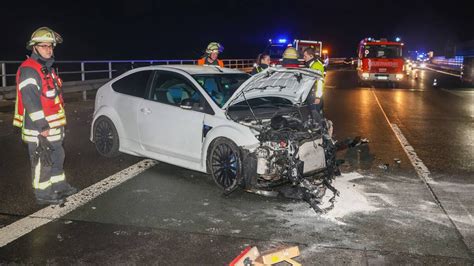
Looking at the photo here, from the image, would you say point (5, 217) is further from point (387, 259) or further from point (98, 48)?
point (98, 48)

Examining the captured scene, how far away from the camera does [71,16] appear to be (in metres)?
118

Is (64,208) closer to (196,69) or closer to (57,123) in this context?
(57,123)

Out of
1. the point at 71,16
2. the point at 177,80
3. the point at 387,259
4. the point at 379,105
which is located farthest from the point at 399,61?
the point at 71,16

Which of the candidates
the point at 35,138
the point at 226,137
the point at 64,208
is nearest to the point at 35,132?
the point at 35,138

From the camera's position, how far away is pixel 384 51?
2530cm

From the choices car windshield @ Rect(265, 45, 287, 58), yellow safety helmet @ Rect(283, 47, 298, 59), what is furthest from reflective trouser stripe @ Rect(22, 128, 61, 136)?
car windshield @ Rect(265, 45, 287, 58)

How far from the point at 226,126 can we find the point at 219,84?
1.15 meters

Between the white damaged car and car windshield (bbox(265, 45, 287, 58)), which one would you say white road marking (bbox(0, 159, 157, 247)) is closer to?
the white damaged car

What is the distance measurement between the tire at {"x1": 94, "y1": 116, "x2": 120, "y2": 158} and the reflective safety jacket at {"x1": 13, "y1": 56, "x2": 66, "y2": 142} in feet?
5.76

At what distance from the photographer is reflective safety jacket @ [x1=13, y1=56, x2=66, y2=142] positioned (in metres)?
5.14

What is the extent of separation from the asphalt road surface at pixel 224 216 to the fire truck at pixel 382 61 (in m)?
16.8

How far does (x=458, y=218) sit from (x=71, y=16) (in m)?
125

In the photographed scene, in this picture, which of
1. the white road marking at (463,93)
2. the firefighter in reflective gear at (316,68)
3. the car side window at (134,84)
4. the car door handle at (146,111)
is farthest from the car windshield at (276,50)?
the car door handle at (146,111)

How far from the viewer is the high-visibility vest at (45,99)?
520 cm
